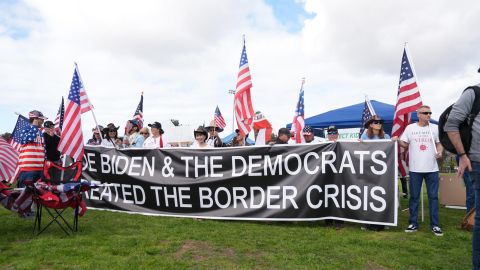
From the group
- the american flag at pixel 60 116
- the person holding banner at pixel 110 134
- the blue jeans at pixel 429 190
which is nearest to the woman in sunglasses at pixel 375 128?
the blue jeans at pixel 429 190

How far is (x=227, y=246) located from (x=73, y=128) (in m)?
3.66

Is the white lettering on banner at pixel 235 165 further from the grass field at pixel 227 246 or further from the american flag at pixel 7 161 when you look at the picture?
the american flag at pixel 7 161

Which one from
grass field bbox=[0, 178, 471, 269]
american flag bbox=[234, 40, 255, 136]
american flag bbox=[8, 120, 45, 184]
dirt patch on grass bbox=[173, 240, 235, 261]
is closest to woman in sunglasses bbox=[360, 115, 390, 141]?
grass field bbox=[0, 178, 471, 269]

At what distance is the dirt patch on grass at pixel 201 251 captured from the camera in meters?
4.70

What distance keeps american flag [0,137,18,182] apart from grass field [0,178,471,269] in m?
0.88

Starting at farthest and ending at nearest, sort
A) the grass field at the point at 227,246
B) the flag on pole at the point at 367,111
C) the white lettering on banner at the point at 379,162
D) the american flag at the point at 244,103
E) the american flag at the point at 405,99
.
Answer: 1. the american flag at the point at 244,103
2. the flag on pole at the point at 367,111
3. the american flag at the point at 405,99
4. the white lettering on banner at the point at 379,162
5. the grass field at the point at 227,246

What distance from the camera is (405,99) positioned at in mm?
6855

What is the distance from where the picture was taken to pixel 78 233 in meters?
5.92

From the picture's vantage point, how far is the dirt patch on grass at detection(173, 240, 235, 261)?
4.70 m

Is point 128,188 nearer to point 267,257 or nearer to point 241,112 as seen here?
point 241,112

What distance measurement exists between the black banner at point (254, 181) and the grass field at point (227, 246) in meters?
0.33

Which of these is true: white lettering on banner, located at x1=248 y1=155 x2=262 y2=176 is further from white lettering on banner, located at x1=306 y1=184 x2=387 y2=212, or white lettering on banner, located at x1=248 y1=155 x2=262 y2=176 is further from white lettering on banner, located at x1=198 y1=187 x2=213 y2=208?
white lettering on banner, located at x1=306 y1=184 x2=387 y2=212

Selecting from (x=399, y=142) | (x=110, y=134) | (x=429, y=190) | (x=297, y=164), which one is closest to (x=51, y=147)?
(x=110, y=134)

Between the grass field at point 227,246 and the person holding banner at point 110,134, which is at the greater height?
the person holding banner at point 110,134
